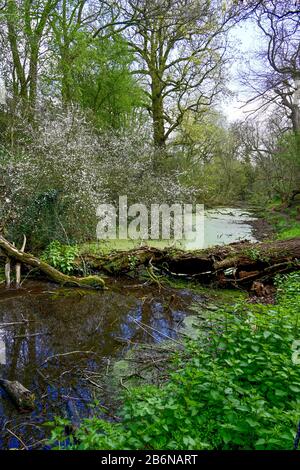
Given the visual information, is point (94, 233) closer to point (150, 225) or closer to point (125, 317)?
point (150, 225)

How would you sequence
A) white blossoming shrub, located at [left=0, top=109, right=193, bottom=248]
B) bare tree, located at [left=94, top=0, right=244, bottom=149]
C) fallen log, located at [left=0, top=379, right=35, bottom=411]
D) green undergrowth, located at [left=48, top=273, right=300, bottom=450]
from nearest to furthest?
green undergrowth, located at [left=48, top=273, right=300, bottom=450], fallen log, located at [left=0, top=379, right=35, bottom=411], white blossoming shrub, located at [left=0, top=109, right=193, bottom=248], bare tree, located at [left=94, top=0, right=244, bottom=149]

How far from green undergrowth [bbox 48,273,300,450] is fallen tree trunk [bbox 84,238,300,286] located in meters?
3.48

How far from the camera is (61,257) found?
6.50m

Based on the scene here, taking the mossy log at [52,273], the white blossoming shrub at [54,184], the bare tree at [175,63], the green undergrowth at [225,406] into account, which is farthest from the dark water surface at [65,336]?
the bare tree at [175,63]

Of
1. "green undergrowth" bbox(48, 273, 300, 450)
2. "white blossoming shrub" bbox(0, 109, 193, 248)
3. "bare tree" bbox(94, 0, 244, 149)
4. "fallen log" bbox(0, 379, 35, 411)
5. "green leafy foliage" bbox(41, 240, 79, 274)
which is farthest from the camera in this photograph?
"bare tree" bbox(94, 0, 244, 149)

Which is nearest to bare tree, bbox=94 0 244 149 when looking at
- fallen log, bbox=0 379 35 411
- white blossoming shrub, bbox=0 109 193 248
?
white blossoming shrub, bbox=0 109 193 248

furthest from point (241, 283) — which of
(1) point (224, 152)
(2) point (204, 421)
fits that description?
(1) point (224, 152)

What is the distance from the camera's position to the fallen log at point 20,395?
279 cm

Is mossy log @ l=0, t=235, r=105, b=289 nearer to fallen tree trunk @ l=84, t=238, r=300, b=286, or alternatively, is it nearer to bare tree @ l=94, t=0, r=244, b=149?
Result: fallen tree trunk @ l=84, t=238, r=300, b=286

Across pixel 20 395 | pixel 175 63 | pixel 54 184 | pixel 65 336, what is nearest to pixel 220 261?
pixel 65 336

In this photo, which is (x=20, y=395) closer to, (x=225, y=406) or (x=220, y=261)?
(x=225, y=406)

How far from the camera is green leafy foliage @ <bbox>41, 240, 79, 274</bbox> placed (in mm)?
6422

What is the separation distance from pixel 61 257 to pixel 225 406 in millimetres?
5114

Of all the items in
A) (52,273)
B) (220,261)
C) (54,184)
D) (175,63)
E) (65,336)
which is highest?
(175,63)
